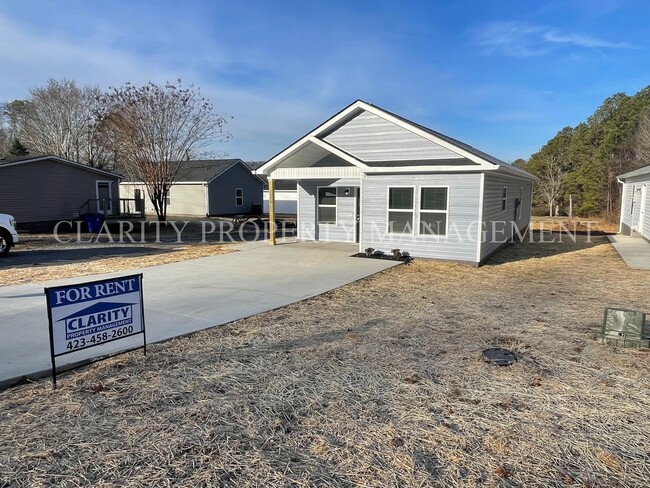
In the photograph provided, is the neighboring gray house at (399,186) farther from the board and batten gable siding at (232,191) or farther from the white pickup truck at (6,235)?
the board and batten gable siding at (232,191)

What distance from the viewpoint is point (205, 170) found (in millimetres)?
32219

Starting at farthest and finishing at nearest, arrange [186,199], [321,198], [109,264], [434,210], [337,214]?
[186,199] < [321,198] < [337,214] < [434,210] < [109,264]

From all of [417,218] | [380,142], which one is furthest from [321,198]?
[417,218]

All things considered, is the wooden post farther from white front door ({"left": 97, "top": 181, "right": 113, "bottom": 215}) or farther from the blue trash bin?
white front door ({"left": 97, "top": 181, "right": 113, "bottom": 215})

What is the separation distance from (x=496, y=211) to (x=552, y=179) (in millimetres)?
25868

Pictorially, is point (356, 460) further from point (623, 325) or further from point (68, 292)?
point (623, 325)

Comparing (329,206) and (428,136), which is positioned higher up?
(428,136)

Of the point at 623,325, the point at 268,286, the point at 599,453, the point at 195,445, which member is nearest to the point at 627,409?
the point at 599,453

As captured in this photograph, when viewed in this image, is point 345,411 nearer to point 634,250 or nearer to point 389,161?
point 389,161

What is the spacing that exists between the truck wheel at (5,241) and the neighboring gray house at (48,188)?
9.59 m

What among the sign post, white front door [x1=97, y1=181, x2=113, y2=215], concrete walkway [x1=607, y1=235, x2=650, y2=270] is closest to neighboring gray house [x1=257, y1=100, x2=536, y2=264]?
concrete walkway [x1=607, y1=235, x2=650, y2=270]

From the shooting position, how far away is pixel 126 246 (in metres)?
14.8

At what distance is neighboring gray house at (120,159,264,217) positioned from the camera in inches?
1217

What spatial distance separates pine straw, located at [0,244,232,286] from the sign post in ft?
18.5
